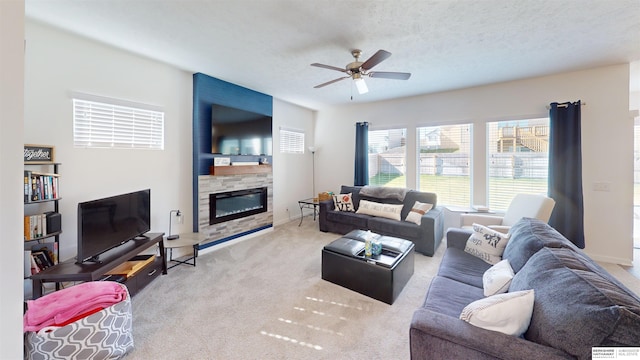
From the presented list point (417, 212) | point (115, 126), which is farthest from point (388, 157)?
point (115, 126)

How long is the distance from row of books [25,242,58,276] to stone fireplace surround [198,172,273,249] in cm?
152

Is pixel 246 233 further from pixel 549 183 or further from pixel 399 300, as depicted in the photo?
pixel 549 183

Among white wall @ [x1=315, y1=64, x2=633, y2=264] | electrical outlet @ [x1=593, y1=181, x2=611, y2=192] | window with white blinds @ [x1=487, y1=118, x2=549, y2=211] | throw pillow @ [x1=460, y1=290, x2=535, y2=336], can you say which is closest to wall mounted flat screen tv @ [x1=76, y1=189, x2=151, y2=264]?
throw pillow @ [x1=460, y1=290, x2=535, y2=336]

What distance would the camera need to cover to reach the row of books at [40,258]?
2.08 meters

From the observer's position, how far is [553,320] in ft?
3.50

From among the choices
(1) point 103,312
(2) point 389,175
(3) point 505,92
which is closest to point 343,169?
(2) point 389,175

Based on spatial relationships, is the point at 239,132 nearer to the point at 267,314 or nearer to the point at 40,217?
the point at 40,217

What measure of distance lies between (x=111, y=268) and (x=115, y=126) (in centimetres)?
172

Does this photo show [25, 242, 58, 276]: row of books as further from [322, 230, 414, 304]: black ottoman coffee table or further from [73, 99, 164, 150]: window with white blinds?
[322, 230, 414, 304]: black ottoman coffee table

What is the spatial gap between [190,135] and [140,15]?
172 cm

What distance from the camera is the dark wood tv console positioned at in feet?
6.53

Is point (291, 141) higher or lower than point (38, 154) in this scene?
higher

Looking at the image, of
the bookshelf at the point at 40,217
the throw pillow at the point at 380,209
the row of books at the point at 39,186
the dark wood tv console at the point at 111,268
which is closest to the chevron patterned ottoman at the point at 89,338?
the dark wood tv console at the point at 111,268

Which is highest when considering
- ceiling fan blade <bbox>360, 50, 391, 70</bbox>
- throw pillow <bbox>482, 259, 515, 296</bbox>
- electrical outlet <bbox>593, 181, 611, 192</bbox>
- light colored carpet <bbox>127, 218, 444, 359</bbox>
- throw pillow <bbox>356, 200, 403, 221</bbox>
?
ceiling fan blade <bbox>360, 50, 391, 70</bbox>
